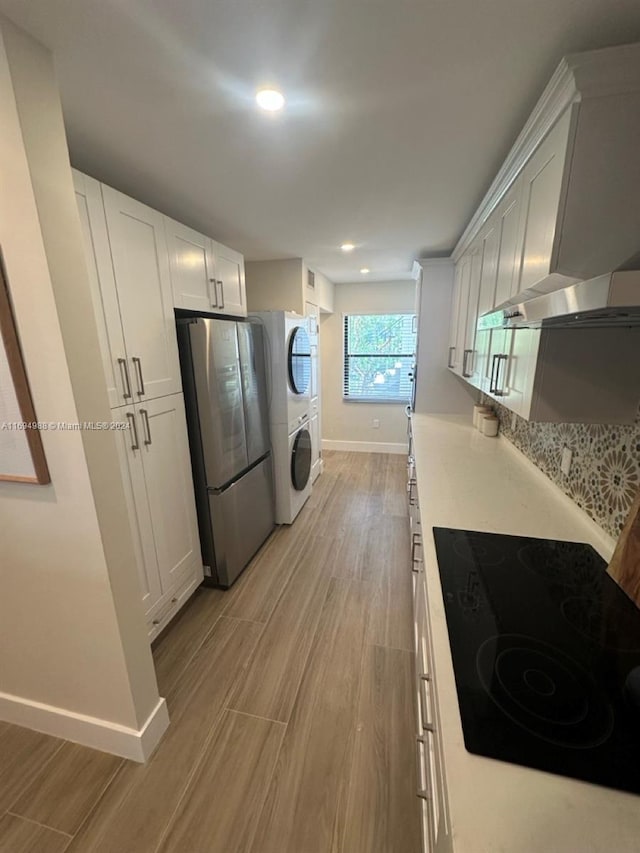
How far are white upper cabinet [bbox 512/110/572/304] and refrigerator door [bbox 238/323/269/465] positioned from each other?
163cm

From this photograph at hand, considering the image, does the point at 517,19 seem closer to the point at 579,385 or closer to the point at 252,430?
the point at 579,385

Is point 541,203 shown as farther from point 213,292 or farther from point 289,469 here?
point 289,469

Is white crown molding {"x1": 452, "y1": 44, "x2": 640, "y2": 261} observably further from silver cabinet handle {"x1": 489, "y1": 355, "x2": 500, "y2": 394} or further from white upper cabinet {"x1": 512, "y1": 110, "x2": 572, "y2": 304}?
silver cabinet handle {"x1": 489, "y1": 355, "x2": 500, "y2": 394}

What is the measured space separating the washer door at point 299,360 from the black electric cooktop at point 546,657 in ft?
6.44

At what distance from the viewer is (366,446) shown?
507 centimetres

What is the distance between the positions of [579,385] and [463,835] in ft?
3.89

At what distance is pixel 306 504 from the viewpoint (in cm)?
350

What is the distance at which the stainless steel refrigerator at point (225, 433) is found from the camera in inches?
77.7

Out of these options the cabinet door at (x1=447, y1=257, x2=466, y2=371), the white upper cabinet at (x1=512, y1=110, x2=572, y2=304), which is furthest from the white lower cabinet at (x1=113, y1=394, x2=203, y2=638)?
the cabinet door at (x1=447, y1=257, x2=466, y2=371)

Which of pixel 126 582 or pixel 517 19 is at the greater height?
pixel 517 19

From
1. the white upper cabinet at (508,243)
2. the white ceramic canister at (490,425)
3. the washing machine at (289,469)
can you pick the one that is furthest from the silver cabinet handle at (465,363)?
the washing machine at (289,469)

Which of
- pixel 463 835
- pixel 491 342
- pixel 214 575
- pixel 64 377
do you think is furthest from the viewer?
pixel 214 575

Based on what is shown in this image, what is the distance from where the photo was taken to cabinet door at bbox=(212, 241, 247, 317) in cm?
229

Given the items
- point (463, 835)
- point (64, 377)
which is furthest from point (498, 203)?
point (463, 835)
